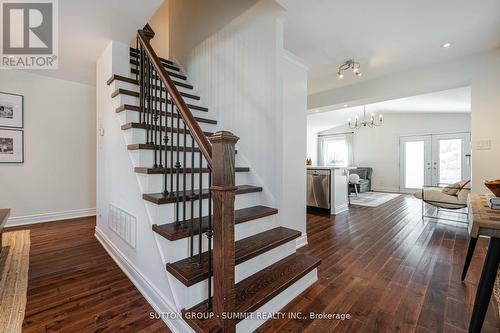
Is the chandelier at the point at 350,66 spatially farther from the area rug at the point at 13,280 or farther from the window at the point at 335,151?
the window at the point at 335,151

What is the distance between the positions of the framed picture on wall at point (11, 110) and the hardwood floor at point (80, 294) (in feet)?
6.40

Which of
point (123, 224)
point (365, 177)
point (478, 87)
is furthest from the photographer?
point (365, 177)

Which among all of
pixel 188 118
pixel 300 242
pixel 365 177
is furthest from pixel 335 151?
pixel 188 118

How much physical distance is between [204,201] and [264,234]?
0.60 m

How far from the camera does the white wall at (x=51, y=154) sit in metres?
3.36

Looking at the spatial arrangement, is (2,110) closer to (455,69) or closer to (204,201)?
(204,201)

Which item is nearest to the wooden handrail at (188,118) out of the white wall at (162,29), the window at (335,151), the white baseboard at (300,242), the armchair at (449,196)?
the white baseboard at (300,242)

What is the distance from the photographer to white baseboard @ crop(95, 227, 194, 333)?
4.40 ft

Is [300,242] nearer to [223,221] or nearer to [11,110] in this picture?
[223,221]

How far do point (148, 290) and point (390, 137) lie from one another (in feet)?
28.1

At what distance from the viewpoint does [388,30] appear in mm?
2525

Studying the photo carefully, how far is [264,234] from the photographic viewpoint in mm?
1921

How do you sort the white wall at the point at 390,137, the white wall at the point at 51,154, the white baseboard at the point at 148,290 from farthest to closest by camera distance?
the white wall at the point at 390,137 → the white wall at the point at 51,154 → the white baseboard at the point at 148,290

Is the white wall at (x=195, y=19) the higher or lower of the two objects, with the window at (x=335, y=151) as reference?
higher
